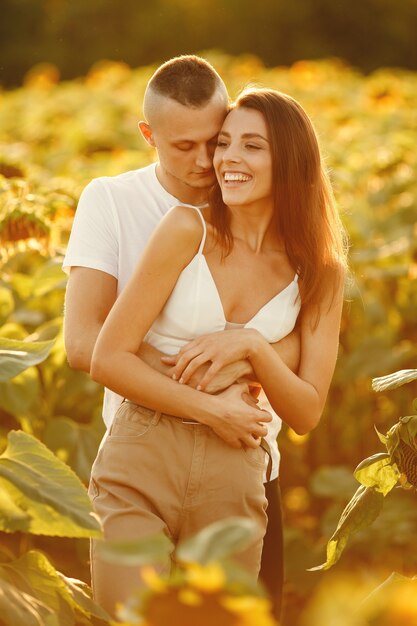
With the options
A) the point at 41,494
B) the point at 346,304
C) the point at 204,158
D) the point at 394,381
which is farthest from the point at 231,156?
the point at 346,304

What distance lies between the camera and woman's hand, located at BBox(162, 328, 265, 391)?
2.56 meters

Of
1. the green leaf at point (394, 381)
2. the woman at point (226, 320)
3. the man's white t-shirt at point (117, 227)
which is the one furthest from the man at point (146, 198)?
the green leaf at point (394, 381)

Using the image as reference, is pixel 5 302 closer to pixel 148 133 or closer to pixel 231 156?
pixel 148 133

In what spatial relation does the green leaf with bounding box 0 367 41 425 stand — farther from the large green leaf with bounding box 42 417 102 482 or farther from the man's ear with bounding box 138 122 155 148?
the man's ear with bounding box 138 122 155 148

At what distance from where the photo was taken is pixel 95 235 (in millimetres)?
2926

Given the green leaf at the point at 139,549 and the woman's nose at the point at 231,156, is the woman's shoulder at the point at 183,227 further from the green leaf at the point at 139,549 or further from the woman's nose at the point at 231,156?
the green leaf at the point at 139,549

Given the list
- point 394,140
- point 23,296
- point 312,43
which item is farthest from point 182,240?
point 312,43

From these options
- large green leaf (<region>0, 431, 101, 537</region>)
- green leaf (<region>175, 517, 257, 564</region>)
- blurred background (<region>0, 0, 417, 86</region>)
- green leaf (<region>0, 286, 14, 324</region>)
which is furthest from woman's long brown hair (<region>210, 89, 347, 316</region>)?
blurred background (<region>0, 0, 417, 86</region>)

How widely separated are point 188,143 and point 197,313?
1.64 ft

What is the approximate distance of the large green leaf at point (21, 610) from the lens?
1975 mm

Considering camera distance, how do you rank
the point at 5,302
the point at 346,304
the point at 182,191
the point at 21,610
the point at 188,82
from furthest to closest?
1. the point at 346,304
2. the point at 5,302
3. the point at 182,191
4. the point at 188,82
5. the point at 21,610

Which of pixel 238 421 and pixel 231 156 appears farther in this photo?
pixel 231 156

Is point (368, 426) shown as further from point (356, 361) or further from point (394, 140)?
point (394, 140)

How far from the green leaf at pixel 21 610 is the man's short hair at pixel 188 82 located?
131 cm
